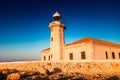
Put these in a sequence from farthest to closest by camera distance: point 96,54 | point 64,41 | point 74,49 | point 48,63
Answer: point 64,41 → point 74,49 → point 96,54 → point 48,63

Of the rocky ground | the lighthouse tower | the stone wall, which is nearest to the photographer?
the rocky ground

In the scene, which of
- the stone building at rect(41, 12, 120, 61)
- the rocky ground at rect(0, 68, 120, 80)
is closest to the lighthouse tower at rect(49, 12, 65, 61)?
the stone building at rect(41, 12, 120, 61)

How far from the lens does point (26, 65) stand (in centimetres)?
2203

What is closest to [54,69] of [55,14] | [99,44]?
[99,44]

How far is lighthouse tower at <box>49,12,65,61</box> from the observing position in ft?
83.0

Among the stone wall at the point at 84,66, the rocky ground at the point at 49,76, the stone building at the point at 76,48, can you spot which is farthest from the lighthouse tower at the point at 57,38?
the rocky ground at the point at 49,76

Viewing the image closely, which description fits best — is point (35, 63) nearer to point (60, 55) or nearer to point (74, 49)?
point (60, 55)

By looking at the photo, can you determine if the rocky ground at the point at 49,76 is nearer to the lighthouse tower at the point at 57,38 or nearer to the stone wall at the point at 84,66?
the stone wall at the point at 84,66

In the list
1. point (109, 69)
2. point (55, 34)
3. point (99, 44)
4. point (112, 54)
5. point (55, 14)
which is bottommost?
point (109, 69)

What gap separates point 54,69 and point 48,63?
5.97ft

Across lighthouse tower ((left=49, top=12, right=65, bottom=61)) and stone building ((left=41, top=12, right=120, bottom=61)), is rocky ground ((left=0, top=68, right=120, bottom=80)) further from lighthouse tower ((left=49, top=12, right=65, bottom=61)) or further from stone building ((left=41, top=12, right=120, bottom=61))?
lighthouse tower ((left=49, top=12, right=65, bottom=61))

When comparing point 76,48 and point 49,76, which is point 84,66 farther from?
point 49,76

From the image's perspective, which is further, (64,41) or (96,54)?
(64,41)

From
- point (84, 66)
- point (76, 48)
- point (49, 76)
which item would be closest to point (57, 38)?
point (76, 48)
